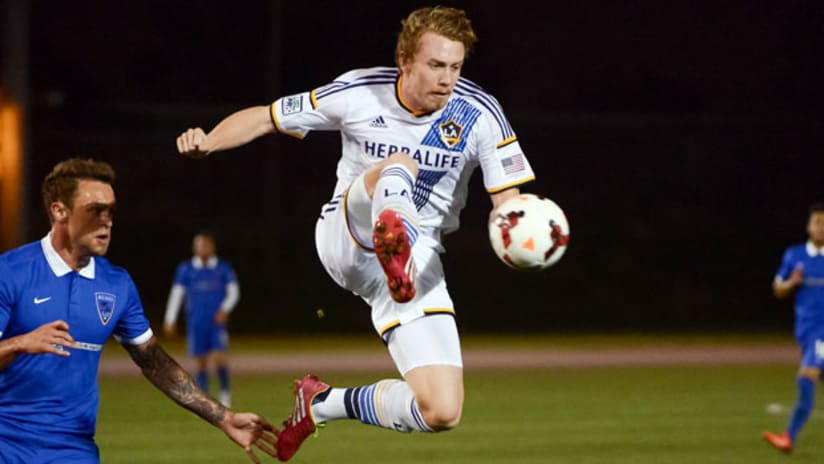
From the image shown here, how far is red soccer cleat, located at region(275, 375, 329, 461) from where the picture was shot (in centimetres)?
626

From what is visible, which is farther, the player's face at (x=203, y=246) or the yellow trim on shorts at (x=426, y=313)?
the player's face at (x=203, y=246)

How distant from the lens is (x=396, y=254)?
5.36 meters

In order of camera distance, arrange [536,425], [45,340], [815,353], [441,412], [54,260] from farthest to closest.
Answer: [536,425] < [815,353] < [441,412] < [54,260] < [45,340]

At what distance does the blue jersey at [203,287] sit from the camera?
15.2 meters

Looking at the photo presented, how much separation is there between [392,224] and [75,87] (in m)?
34.8

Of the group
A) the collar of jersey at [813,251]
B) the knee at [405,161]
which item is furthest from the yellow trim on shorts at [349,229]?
the collar of jersey at [813,251]

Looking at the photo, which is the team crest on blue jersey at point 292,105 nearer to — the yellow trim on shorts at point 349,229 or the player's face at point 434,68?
the yellow trim on shorts at point 349,229

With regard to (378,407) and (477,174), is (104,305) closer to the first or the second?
(378,407)

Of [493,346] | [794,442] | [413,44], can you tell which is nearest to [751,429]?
[794,442]

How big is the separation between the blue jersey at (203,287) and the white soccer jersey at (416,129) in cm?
919

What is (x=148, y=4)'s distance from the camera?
136 ft

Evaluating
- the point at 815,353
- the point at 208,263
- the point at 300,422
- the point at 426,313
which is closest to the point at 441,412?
the point at 426,313

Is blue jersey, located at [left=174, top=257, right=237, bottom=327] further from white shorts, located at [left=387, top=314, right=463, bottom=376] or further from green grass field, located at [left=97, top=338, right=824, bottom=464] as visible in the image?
white shorts, located at [left=387, top=314, right=463, bottom=376]

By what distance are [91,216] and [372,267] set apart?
1653 mm
